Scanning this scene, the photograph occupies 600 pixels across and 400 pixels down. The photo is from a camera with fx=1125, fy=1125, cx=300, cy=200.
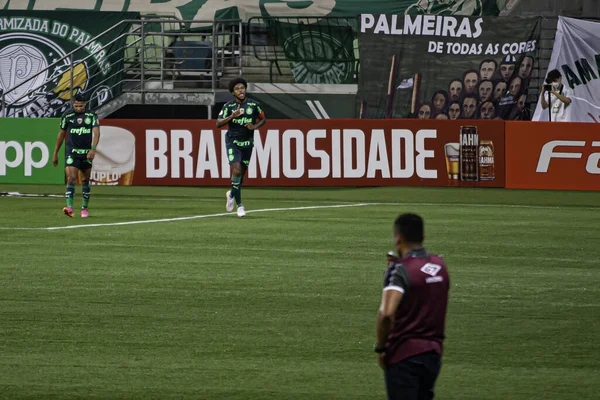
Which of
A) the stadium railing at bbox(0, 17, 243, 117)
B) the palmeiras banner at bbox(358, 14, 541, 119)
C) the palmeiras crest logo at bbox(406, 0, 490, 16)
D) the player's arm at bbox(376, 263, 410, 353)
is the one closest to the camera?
the player's arm at bbox(376, 263, 410, 353)

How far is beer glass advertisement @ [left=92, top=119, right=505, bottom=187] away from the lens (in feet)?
85.1

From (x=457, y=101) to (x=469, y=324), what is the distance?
65.8ft

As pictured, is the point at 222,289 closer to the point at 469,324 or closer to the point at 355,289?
the point at 355,289

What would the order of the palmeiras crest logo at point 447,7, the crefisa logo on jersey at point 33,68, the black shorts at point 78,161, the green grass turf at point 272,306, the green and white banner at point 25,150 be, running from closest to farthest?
the green grass turf at point 272,306 < the black shorts at point 78,161 < the green and white banner at point 25,150 < the crefisa logo on jersey at point 33,68 < the palmeiras crest logo at point 447,7

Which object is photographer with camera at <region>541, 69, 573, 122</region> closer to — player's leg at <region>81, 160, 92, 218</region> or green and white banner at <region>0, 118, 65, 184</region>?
green and white banner at <region>0, 118, 65, 184</region>

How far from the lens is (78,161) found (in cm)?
1948

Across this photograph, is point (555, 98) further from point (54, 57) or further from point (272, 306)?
point (272, 306)

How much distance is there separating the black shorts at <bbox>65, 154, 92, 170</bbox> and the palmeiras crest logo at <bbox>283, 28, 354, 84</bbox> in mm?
12458

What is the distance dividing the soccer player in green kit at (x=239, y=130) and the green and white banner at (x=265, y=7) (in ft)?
45.9

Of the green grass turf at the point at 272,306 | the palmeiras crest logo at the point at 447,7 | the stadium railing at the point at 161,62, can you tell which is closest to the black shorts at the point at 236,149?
the green grass turf at the point at 272,306

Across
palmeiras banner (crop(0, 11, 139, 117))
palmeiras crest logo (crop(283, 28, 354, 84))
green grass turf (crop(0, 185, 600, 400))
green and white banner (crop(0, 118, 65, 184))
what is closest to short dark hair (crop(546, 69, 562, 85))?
palmeiras crest logo (crop(283, 28, 354, 84))

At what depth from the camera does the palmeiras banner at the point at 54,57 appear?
3148cm

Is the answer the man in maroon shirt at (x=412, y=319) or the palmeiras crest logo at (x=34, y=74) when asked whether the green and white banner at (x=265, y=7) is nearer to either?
the palmeiras crest logo at (x=34, y=74)

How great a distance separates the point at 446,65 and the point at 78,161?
1305 centimetres
